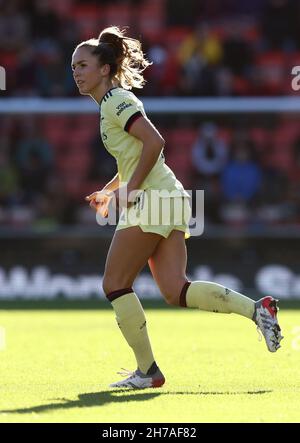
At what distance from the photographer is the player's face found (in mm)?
6285

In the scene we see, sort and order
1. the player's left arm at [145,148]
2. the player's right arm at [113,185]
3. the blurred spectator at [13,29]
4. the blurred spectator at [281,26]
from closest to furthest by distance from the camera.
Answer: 1. the player's left arm at [145,148]
2. the player's right arm at [113,185]
3. the blurred spectator at [281,26]
4. the blurred spectator at [13,29]

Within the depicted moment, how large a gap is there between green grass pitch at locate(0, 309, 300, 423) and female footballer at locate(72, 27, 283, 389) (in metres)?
0.36

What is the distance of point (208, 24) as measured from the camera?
18.2 meters

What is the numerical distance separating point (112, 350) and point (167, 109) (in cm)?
680

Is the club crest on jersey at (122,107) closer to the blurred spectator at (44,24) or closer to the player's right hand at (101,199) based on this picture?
the player's right hand at (101,199)

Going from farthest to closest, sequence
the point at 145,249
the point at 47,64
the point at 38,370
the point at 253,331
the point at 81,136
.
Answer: the point at 47,64 < the point at 81,136 < the point at 253,331 < the point at 38,370 < the point at 145,249

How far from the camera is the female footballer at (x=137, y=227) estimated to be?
6.11 meters

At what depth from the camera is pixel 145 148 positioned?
604cm

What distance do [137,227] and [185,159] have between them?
831 cm

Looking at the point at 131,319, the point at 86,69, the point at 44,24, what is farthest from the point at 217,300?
the point at 44,24

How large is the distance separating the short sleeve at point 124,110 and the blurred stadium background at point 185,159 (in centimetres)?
721

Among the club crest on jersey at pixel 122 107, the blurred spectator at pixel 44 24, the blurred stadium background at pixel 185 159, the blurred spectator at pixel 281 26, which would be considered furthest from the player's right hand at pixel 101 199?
the blurred spectator at pixel 44 24

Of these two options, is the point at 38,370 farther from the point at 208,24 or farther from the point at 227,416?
the point at 208,24
